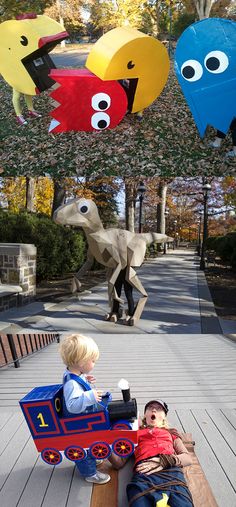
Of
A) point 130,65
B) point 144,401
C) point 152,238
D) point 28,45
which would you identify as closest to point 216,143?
point 130,65

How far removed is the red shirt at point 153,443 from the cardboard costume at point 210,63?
523 cm

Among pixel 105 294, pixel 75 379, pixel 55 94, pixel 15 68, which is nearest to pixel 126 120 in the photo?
pixel 55 94

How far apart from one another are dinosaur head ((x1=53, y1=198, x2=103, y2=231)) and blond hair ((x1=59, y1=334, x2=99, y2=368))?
4989mm

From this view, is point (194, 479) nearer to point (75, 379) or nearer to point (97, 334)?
point (75, 379)

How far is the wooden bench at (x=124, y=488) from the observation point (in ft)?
5.82

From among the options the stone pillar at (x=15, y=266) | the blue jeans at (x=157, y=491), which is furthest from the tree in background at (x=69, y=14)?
the blue jeans at (x=157, y=491)

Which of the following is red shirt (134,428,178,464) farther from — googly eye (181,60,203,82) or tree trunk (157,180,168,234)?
tree trunk (157,180,168,234)

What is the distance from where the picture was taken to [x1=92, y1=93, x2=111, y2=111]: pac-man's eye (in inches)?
247

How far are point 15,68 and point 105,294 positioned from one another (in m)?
6.04

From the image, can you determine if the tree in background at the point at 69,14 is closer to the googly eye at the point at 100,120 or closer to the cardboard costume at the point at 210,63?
the googly eye at the point at 100,120

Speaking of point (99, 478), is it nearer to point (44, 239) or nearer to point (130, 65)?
point (130, 65)

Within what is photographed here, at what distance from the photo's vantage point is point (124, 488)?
1.93 m

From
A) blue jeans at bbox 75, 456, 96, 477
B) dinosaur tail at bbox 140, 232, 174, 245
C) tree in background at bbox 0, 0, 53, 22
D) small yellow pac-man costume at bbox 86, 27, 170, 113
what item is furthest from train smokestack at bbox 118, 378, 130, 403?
tree in background at bbox 0, 0, 53, 22

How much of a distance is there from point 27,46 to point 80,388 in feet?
20.1
